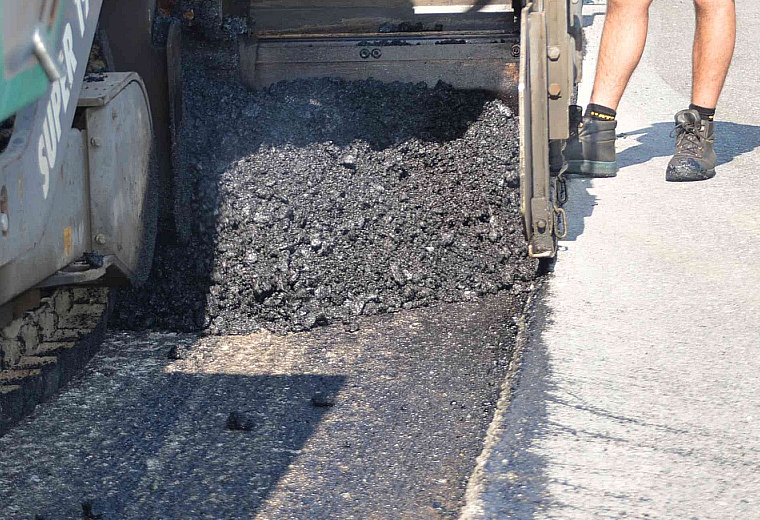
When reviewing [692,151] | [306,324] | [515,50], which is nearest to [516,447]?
[306,324]

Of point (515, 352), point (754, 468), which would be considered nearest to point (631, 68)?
point (515, 352)

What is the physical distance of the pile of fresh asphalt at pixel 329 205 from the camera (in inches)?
142

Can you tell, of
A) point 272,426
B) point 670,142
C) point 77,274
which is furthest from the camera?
point 670,142

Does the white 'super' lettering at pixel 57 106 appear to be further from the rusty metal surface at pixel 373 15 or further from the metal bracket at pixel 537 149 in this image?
the rusty metal surface at pixel 373 15

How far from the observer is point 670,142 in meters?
5.90

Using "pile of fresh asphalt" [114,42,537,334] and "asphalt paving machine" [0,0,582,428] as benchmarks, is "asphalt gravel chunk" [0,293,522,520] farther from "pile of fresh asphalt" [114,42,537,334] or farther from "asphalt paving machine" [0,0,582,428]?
"asphalt paving machine" [0,0,582,428]

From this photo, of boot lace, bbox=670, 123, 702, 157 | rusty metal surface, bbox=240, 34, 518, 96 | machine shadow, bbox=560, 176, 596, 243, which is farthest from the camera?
boot lace, bbox=670, 123, 702, 157

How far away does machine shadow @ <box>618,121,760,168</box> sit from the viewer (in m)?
5.53

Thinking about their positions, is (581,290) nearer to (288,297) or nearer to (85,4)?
(288,297)

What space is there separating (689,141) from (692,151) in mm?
54

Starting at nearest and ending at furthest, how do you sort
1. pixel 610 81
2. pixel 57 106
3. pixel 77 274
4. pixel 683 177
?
pixel 57 106 < pixel 77 274 < pixel 683 177 < pixel 610 81

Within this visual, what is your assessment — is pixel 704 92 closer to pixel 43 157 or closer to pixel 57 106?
pixel 57 106

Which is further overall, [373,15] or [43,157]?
[373,15]

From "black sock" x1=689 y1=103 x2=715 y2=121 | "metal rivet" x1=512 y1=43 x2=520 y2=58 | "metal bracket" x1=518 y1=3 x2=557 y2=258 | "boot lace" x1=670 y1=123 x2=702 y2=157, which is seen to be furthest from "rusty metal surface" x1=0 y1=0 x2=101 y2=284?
"black sock" x1=689 y1=103 x2=715 y2=121
